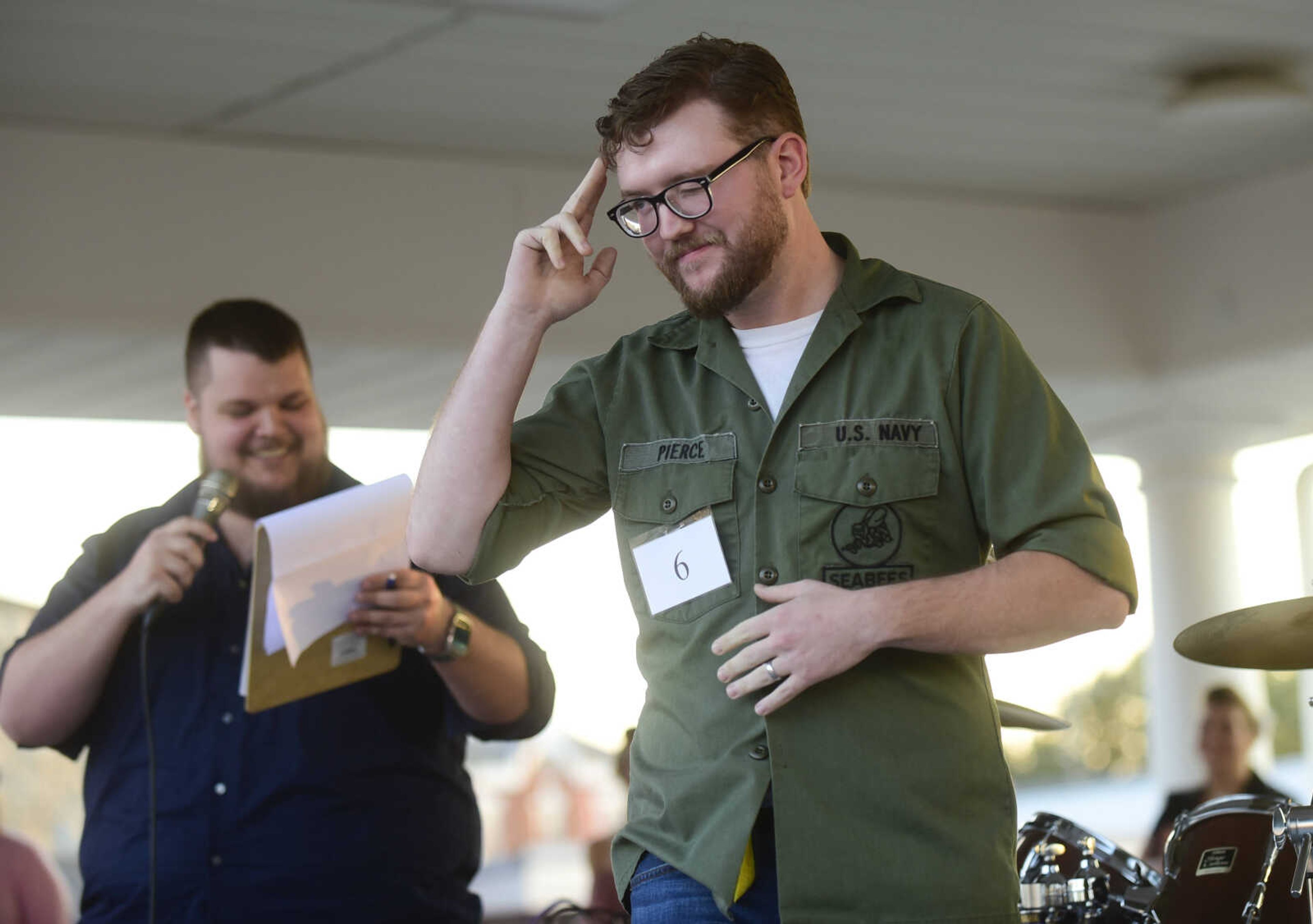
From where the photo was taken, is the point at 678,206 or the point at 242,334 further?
the point at 242,334

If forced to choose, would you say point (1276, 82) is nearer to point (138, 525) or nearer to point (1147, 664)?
point (1147, 664)

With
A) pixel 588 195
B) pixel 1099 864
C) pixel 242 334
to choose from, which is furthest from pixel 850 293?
pixel 242 334

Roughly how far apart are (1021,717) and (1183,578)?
4.20 m

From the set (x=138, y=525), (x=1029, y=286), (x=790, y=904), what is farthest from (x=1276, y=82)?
(x=790, y=904)

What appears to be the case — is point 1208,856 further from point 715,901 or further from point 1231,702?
point 1231,702

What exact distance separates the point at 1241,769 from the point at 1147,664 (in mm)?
1275

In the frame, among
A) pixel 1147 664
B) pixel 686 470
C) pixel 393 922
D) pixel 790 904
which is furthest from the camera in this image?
pixel 1147 664

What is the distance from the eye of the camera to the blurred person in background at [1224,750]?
5672 mm

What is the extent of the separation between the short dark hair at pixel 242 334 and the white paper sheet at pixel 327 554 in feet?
1.94

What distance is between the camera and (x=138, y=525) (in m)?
3.20

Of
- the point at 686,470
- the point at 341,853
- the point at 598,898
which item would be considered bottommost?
the point at 598,898

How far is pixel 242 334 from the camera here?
318cm

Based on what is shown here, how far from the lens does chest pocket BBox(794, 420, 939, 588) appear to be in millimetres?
1647

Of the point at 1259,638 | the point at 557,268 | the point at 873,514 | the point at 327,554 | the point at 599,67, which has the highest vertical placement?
the point at 599,67
